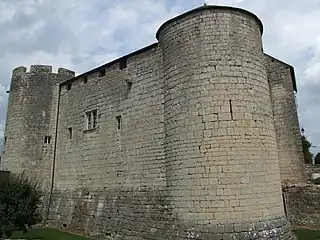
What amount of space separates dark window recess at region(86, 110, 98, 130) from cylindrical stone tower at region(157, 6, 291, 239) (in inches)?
181

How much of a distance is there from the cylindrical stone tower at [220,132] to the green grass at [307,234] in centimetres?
178

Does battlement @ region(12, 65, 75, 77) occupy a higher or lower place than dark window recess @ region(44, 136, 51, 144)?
higher

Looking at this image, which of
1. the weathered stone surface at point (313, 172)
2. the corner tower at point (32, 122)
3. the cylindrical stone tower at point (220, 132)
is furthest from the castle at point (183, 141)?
the weathered stone surface at point (313, 172)

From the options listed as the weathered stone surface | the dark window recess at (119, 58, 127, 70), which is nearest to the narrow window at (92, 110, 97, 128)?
the dark window recess at (119, 58, 127, 70)

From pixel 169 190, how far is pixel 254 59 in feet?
15.8

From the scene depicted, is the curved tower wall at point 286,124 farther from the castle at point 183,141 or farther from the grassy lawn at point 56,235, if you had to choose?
the grassy lawn at point 56,235

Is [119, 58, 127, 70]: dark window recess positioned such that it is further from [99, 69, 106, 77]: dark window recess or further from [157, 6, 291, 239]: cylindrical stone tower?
[157, 6, 291, 239]: cylindrical stone tower

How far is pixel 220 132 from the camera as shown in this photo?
834 cm

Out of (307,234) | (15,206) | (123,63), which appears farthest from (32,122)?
(307,234)

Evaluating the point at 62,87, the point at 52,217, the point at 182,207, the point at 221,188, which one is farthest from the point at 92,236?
the point at 62,87

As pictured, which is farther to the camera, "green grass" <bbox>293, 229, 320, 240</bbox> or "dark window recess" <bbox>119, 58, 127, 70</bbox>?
"dark window recess" <bbox>119, 58, 127, 70</bbox>

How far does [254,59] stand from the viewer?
934 centimetres

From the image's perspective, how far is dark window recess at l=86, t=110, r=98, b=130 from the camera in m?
13.3

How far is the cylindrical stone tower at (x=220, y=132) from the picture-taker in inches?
314
